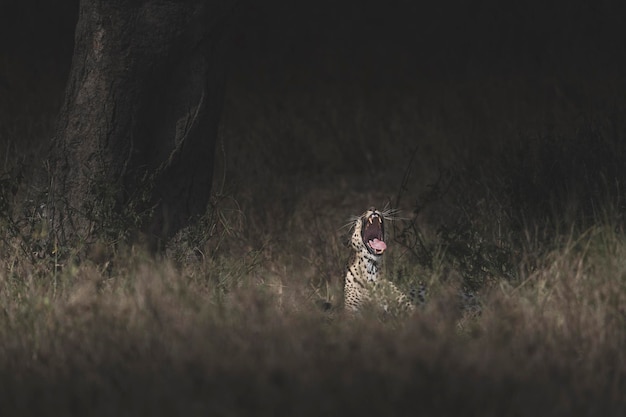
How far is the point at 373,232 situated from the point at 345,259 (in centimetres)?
92

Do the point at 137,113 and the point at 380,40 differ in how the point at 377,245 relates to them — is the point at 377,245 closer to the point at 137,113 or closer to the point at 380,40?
the point at 137,113

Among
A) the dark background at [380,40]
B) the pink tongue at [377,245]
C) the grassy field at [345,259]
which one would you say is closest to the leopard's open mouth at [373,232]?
→ the pink tongue at [377,245]

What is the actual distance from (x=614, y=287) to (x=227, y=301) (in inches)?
66.1

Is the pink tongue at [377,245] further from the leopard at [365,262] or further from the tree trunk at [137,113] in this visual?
the tree trunk at [137,113]

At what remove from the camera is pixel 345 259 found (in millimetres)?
7000

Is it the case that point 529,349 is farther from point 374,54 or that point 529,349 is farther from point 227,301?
point 374,54

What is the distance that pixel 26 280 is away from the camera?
5719mm

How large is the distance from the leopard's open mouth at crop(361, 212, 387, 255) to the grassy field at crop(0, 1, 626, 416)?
196mm

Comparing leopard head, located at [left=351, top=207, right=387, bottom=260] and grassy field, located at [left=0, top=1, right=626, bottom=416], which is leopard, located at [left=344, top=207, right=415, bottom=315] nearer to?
leopard head, located at [left=351, top=207, right=387, bottom=260]

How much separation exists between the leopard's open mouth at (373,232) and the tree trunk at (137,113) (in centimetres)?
102

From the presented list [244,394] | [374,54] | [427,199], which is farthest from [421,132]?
[244,394]

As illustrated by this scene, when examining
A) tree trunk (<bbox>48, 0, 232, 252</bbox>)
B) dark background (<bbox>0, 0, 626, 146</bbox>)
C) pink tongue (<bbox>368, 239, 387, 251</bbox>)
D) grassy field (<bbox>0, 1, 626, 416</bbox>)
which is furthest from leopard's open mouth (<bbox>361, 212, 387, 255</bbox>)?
dark background (<bbox>0, 0, 626, 146</bbox>)

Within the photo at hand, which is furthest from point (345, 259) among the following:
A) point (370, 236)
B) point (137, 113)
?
point (137, 113)

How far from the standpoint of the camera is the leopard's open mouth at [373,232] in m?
6.05
